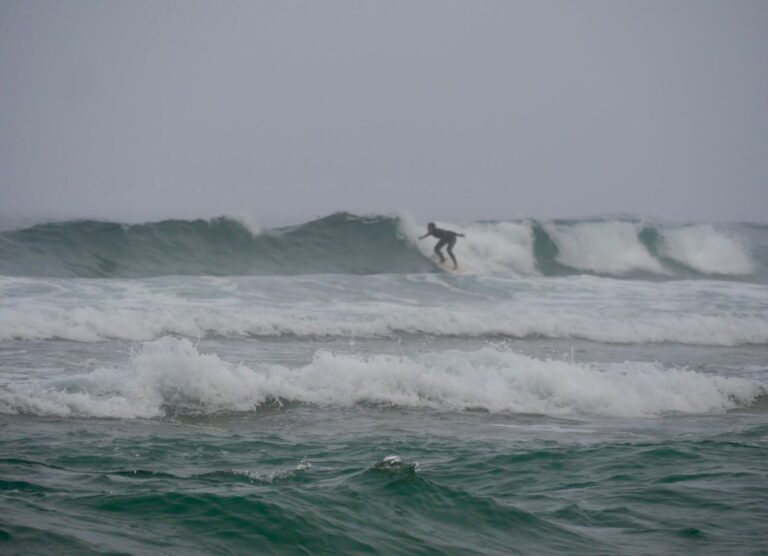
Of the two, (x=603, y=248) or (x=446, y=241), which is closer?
(x=446, y=241)

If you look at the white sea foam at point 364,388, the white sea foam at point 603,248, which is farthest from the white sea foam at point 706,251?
the white sea foam at point 364,388

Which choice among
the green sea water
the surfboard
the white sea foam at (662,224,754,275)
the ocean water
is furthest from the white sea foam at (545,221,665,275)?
the green sea water

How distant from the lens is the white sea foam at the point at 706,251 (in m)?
33.6

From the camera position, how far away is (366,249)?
28438 mm

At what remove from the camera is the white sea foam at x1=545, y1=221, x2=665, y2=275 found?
3212cm

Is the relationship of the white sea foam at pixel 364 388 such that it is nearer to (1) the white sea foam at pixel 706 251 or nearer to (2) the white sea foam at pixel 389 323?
(2) the white sea foam at pixel 389 323

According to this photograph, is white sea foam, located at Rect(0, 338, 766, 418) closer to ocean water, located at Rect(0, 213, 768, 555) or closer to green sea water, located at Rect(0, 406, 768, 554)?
ocean water, located at Rect(0, 213, 768, 555)

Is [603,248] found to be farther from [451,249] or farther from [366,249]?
[366,249]

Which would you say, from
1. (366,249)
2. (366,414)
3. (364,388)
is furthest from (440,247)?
(366,414)

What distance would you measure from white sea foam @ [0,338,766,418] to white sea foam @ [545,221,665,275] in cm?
2030

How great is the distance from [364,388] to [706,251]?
90.7ft

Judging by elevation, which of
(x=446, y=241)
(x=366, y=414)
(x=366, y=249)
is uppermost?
(x=446, y=241)

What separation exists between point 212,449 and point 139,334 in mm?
8262

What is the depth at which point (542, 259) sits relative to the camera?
31219mm
